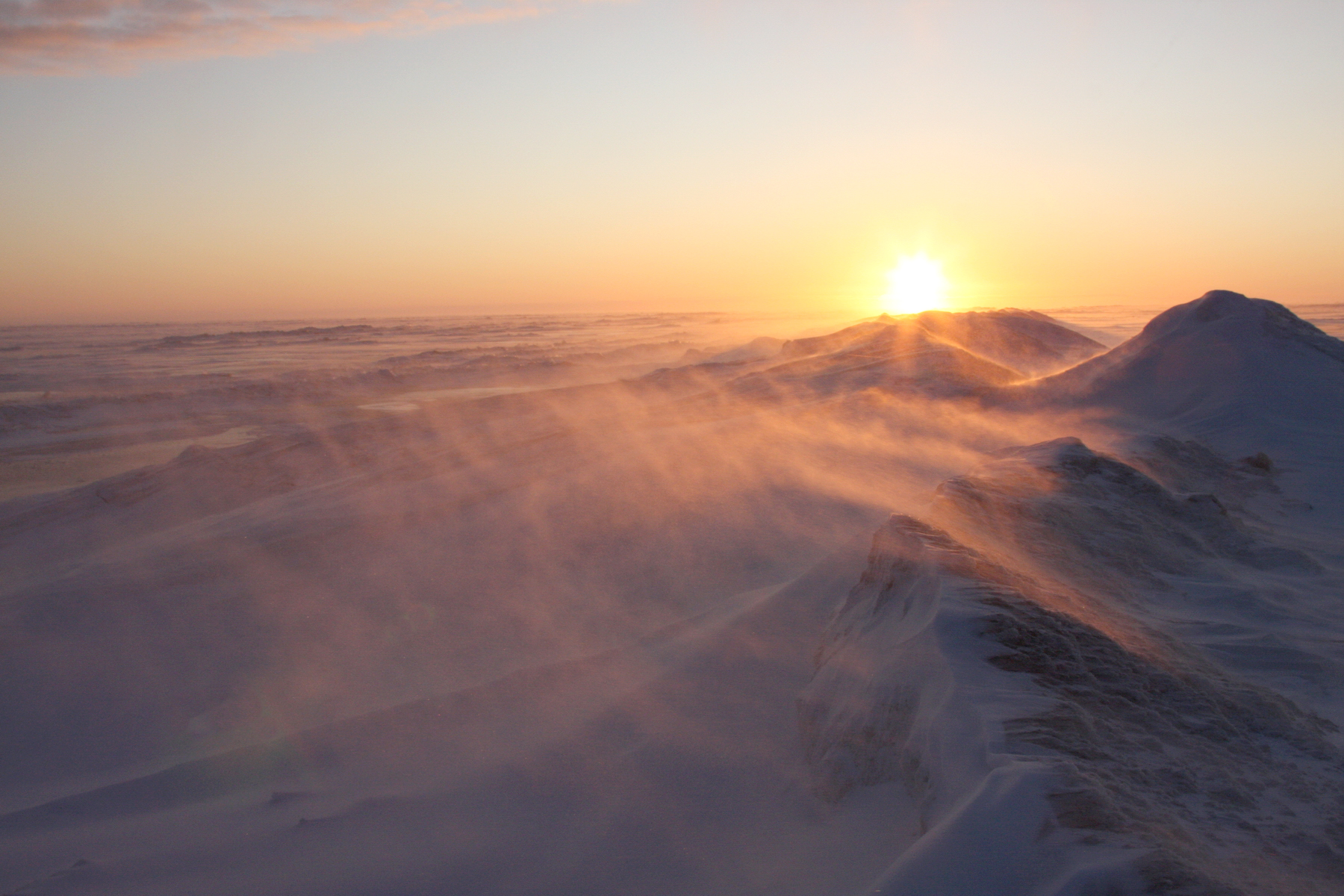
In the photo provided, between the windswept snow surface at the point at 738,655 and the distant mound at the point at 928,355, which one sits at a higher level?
the distant mound at the point at 928,355

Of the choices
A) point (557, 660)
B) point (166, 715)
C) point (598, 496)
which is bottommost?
point (166, 715)

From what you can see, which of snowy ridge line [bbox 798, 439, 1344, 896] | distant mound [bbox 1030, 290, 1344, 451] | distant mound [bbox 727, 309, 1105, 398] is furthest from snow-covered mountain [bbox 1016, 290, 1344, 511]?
snowy ridge line [bbox 798, 439, 1344, 896]

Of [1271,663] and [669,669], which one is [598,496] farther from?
[1271,663]

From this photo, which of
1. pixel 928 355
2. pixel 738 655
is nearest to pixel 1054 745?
pixel 738 655

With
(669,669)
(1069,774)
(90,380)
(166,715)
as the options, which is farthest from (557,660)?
(90,380)

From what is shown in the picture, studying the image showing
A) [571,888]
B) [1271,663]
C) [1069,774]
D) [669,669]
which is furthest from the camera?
[669,669]

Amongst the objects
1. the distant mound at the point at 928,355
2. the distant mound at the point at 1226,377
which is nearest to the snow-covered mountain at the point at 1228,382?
the distant mound at the point at 1226,377

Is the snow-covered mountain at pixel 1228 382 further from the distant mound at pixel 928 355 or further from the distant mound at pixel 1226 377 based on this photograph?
the distant mound at pixel 928 355

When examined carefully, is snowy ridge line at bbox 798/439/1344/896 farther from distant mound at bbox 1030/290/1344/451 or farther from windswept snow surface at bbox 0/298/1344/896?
distant mound at bbox 1030/290/1344/451
